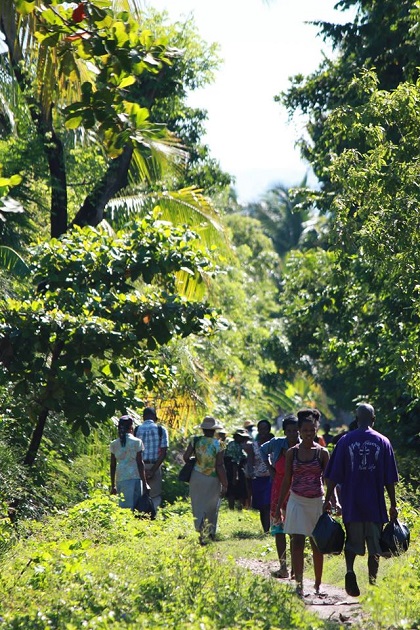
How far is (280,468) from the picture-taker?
439 inches

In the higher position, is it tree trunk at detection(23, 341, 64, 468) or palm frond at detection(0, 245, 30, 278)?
palm frond at detection(0, 245, 30, 278)

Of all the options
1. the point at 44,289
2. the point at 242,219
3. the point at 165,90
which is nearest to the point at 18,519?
the point at 44,289

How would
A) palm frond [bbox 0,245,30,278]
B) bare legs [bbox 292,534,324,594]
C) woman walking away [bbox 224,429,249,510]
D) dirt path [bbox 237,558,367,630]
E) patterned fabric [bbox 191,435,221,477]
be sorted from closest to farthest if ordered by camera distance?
dirt path [bbox 237,558,367,630]
bare legs [bbox 292,534,324,594]
patterned fabric [bbox 191,435,221,477]
palm frond [bbox 0,245,30,278]
woman walking away [bbox 224,429,249,510]

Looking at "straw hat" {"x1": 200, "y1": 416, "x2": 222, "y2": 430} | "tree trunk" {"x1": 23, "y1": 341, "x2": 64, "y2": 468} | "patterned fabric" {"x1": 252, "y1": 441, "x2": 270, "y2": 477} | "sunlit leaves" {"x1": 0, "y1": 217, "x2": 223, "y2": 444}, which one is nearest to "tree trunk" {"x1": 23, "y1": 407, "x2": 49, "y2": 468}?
"tree trunk" {"x1": 23, "y1": 341, "x2": 64, "y2": 468}

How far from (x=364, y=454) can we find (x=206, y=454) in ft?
11.9

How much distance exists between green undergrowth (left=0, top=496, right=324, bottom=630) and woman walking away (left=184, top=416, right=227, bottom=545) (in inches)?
91.0

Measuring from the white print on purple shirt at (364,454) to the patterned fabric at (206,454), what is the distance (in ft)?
11.6

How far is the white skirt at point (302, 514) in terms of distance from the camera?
9.50 meters

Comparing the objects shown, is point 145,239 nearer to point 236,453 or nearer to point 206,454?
point 206,454

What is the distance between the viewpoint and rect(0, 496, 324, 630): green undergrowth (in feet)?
23.1

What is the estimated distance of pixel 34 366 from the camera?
12000 mm

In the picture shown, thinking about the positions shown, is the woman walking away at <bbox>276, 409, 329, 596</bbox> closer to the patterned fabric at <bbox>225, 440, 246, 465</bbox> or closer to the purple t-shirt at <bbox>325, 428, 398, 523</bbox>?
the purple t-shirt at <bbox>325, 428, 398, 523</bbox>

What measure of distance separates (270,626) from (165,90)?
1786 cm

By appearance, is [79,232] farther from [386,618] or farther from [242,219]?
[242,219]
